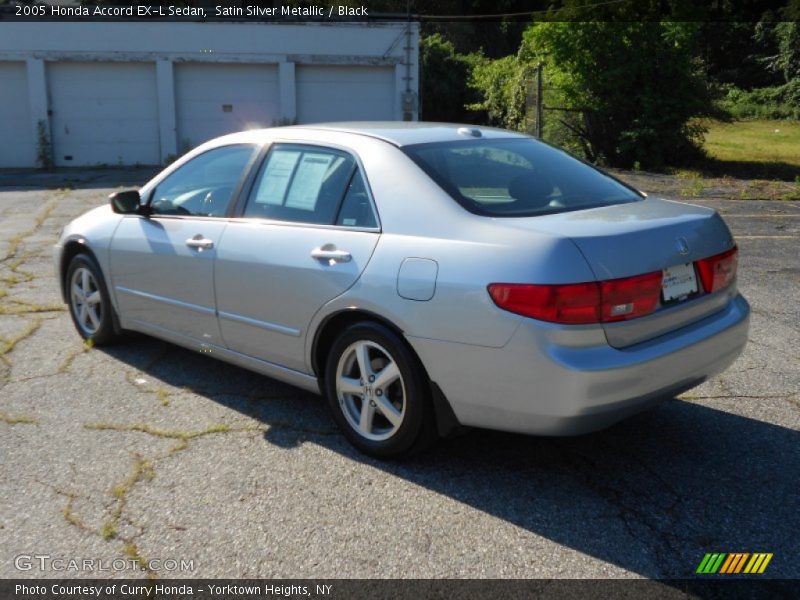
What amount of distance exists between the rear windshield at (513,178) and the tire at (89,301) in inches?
100

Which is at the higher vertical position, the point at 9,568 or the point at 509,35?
the point at 509,35

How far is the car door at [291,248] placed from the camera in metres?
4.07

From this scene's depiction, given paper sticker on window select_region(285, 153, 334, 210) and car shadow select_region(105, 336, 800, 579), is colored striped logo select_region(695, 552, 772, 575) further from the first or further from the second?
paper sticker on window select_region(285, 153, 334, 210)

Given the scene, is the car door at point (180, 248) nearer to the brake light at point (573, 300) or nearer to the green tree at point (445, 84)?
the brake light at point (573, 300)

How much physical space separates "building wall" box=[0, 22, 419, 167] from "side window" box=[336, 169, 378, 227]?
19433mm

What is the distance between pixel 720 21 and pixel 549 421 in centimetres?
4723

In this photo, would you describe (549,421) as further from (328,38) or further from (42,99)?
(42,99)

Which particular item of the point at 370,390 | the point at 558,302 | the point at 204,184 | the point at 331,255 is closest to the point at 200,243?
the point at 204,184

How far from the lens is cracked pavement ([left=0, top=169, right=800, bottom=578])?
324 cm

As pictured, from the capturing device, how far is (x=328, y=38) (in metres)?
23.0

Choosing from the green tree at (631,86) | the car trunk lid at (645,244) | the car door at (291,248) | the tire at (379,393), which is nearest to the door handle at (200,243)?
the car door at (291,248)

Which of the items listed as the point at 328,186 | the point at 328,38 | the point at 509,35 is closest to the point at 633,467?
the point at 328,186

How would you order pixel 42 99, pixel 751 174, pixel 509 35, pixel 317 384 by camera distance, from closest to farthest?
1. pixel 317 384
2. pixel 751 174
3. pixel 42 99
4. pixel 509 35

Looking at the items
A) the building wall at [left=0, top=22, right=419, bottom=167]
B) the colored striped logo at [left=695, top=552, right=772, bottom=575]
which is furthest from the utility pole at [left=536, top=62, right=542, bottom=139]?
the colored striped logo at [left=695, top=552, right=772, bottom=575]
